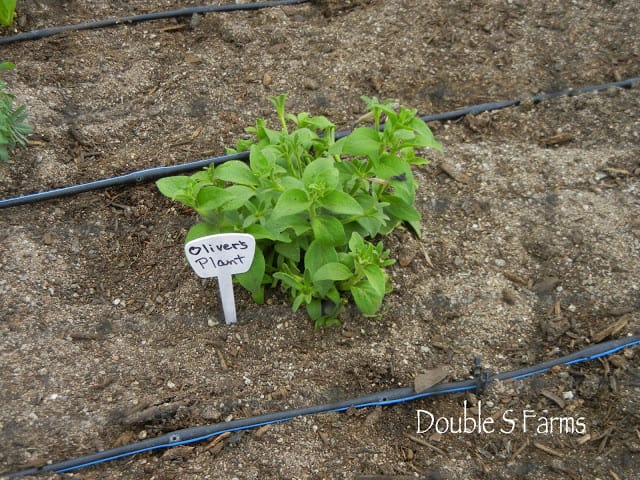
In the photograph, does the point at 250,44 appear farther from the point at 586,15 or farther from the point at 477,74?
the point at 586,15

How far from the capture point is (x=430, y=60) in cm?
337

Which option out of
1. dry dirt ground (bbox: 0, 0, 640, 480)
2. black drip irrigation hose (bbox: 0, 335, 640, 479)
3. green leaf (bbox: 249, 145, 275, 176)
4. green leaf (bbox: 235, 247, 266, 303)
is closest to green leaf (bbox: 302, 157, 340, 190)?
green leaf (bbox: 249, 145, 275, 176)

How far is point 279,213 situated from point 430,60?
1880 mm

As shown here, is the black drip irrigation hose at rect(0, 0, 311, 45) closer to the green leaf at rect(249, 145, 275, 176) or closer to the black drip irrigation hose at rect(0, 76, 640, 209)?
the black drip irrigation hose at rect(0, 76, 640, 209)

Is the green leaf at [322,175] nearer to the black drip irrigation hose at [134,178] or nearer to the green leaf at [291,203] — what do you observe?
the green leaf at [291,203]

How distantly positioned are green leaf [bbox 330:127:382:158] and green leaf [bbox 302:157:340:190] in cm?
15

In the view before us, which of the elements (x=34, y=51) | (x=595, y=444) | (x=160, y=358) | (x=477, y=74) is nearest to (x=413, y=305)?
(x=595, y=444)

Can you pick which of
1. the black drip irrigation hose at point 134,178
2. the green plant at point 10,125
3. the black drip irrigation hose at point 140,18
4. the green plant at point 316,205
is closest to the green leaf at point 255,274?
the green plant at point 316,205

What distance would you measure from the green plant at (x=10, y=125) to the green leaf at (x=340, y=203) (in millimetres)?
1589

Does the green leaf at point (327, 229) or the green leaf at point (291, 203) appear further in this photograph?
the green leaf at point (327, 229)

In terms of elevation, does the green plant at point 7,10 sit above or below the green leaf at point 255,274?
above

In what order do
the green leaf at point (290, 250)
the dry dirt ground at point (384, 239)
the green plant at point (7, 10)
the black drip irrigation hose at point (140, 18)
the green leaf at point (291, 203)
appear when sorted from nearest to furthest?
the green leaf at point (291, 203) → the dry dirt ground at point (384, 239) → the green leaf at point (290, 250) → the green plant at point (7, 10) → the black drip irrigation hose at point (140, 18)

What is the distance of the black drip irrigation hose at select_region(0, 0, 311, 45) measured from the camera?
3416mm

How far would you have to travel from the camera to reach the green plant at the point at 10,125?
2.74 metres
